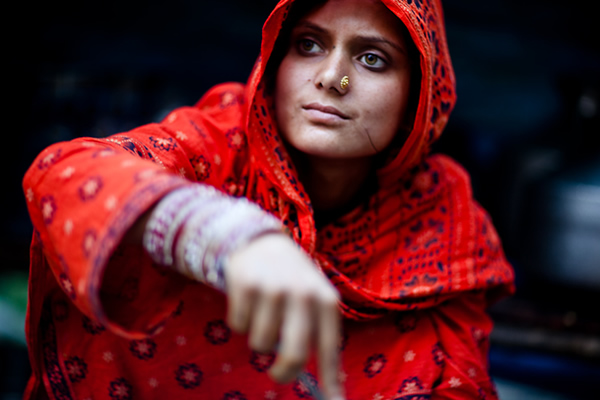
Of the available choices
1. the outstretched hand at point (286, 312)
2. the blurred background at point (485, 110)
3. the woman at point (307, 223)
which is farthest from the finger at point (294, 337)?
the blurred background at point (485, 110)

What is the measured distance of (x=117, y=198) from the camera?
0.48 m

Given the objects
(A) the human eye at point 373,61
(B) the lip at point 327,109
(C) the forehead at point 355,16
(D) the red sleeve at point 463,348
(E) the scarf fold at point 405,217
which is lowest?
(D) the red sleeve at point 463,348

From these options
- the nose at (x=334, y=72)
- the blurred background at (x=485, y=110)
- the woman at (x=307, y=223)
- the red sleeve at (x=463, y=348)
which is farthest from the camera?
the blurred background at (x=485, y=110)

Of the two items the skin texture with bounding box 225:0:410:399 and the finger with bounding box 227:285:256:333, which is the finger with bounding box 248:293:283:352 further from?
the skin texture with bounding box 225:0:410:399

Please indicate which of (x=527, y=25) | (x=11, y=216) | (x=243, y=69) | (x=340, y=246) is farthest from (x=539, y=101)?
(x=11, y=216)

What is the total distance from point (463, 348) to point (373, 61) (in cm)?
62

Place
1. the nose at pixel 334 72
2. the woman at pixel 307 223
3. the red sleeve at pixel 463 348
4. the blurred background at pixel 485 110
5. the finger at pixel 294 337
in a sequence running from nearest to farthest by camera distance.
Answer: the finger at pixel 294 337 → the woman at pixel 307 223 → the nose at pixel 334 72 → the red sleeve at pixel 463 348 → the blurred background at pixel 485 110

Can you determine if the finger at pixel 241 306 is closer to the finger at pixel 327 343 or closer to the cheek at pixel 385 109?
the finger at pixel 327 343

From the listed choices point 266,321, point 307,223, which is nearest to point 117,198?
point 266,321

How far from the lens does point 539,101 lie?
7.48 feet

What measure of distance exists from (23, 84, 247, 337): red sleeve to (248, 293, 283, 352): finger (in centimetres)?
17

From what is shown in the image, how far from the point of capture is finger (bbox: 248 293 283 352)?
1.30 feet

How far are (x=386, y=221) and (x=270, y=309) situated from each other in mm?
616

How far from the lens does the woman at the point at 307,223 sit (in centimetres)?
58
